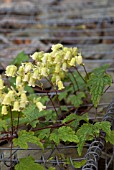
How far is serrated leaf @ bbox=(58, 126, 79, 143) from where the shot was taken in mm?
1548

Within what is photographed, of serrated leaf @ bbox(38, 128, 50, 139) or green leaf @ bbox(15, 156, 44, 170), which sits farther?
serrated leaf @ bbox(38, 128, 50, 139)

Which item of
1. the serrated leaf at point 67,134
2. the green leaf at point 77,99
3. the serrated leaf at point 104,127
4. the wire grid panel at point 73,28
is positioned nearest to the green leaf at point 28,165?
the serrated leaf at point 67,134

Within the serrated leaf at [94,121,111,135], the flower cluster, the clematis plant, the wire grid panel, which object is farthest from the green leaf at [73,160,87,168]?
the wire grid panel

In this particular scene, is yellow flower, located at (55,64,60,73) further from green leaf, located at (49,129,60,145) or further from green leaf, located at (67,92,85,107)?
green leaf, located at (67,92,85,107)

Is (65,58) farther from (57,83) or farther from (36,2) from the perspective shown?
(36,2)

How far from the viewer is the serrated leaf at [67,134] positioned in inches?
60.9

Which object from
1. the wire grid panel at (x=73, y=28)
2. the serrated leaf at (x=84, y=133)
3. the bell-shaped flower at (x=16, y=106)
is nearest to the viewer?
the bell-shaped flower at (x=16, y=106)

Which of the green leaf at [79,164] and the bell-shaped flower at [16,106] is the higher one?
the bell-shaped flower at [16,106]

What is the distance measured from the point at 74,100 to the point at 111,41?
1.49m

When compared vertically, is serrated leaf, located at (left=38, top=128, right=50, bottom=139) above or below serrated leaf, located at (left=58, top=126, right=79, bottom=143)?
above

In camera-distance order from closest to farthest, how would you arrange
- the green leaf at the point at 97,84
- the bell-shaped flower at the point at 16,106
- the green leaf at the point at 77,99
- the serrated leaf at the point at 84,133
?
the bell-shaped flower at the point at 16,106 < the serrated leaf at the point at 84,133 < the green leaf at the point at 97,84 < the green leaf at the point at 77,99

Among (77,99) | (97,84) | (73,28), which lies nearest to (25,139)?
(97,84)

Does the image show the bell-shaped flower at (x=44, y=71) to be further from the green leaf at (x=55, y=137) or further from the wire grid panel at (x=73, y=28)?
the wire grid panel at (x=73, y=28)

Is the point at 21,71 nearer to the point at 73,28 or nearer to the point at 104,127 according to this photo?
the point at 104,127
